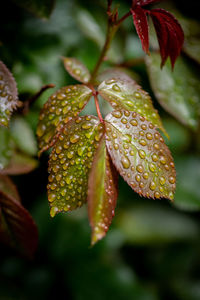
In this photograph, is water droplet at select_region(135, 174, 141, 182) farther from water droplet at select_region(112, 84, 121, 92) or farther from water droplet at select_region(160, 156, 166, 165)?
water droplet at select_region(112, 84, 121, 92)

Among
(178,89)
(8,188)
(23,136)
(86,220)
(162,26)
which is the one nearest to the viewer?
(162,26)

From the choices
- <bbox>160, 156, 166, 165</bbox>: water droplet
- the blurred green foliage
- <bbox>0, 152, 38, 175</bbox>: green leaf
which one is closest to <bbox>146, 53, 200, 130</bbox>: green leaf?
the blurred green foliage

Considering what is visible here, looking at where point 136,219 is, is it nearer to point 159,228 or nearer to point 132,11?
point 159,228

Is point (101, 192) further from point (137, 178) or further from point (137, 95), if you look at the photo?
point (137, 95)

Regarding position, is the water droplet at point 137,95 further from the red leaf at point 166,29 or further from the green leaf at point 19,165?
the green leaf at point 19,165

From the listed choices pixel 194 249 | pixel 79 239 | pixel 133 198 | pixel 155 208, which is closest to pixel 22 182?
pixel 79 239

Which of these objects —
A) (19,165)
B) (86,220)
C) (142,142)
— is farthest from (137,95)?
(86,220)
